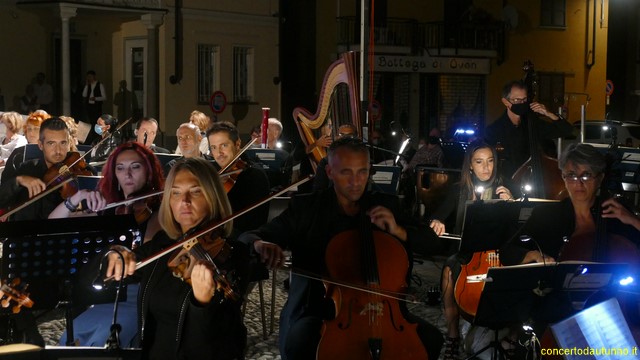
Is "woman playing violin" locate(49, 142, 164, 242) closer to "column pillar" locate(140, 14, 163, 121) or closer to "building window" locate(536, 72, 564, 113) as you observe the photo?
"column pillar" locate(140, 14, 163, 121)

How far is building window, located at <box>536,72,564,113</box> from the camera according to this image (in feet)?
116

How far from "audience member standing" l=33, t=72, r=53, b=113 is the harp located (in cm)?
1253

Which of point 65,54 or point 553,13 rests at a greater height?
point 553,13

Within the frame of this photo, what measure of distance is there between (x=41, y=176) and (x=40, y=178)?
31 millimetres

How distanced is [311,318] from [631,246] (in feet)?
5.49

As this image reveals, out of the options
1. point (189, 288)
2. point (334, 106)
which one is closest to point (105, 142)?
point (334, 106)

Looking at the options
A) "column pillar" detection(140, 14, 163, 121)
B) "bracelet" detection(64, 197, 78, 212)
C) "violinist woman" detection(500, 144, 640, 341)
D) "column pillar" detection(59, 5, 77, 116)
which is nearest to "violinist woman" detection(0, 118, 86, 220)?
"bracelet" detection(64, 197, 78, 212)

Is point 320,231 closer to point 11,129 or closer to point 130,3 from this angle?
point 11,129

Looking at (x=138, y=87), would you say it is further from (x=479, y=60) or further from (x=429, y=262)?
(x=429, y=262)

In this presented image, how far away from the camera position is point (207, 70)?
85.6ft

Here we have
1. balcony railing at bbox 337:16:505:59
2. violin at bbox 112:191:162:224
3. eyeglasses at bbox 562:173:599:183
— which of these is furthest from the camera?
balcony railing at bbox 337:16:505:59

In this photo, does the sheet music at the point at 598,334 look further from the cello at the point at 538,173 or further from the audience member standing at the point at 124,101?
the audience member standing at the point at 124,101

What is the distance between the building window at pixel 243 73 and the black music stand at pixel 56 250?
21.9 meters

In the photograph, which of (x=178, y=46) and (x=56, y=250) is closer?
(x=56, y=250)
